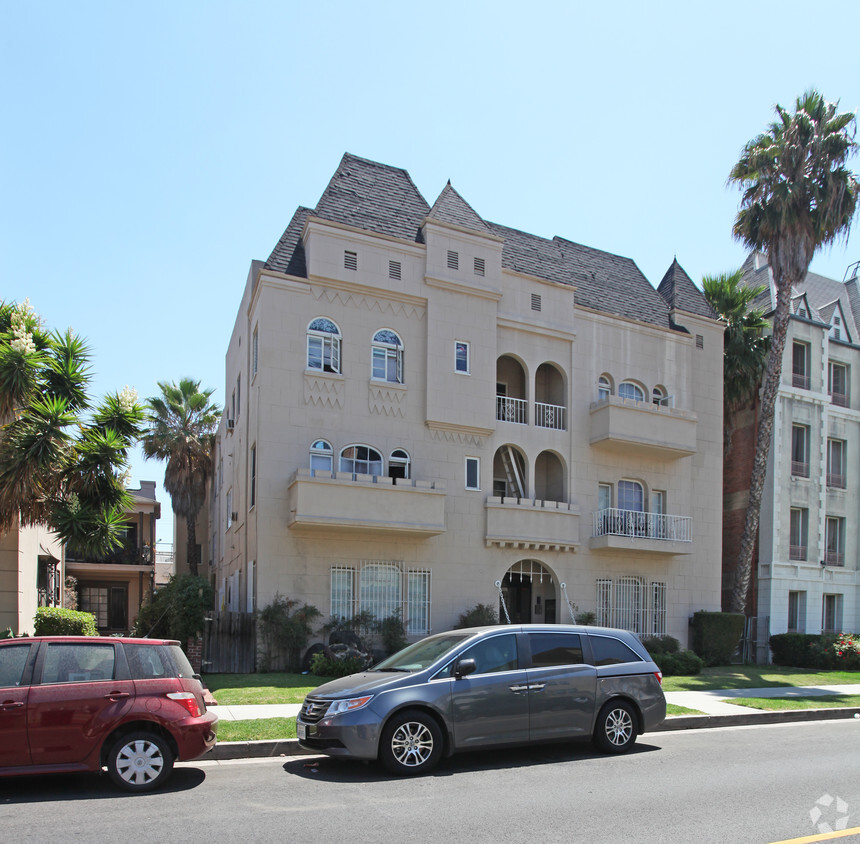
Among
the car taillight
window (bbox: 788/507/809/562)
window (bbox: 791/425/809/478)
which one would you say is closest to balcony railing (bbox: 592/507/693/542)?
window (bbox: 788/507/809/562)

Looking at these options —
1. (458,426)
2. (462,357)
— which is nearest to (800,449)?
(462,357)

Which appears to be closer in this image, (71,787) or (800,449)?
(71,787)

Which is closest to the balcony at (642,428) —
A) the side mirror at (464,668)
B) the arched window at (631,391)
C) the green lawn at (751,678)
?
the arched window at (631,391)

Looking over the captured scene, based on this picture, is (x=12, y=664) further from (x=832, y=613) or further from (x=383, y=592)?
(x=832, y=613)

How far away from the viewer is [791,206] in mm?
27438

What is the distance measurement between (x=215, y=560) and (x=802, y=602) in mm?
21932

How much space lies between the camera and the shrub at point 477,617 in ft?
74.1

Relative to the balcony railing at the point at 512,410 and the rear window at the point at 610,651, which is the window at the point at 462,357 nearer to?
the balcony railing at the point at 512,410

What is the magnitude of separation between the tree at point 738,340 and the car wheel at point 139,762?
25.9 m

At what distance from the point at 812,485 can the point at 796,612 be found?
15.0 ft

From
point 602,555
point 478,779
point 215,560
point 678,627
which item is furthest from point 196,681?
point 215,560

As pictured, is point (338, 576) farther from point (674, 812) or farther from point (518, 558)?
point (674, 812)

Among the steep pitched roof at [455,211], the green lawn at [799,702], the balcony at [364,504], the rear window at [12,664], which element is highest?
the steep pitched roof at [455,211]

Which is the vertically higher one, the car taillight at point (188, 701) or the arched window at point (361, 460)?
the arched window at point (361, 460)
